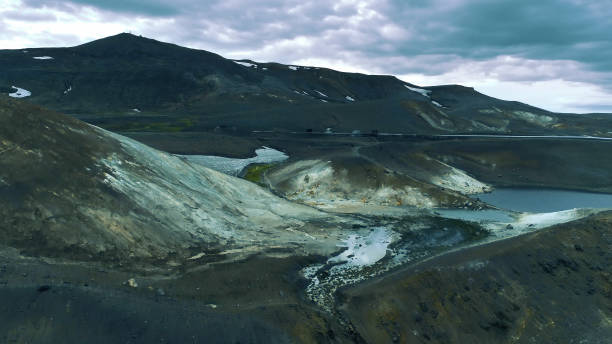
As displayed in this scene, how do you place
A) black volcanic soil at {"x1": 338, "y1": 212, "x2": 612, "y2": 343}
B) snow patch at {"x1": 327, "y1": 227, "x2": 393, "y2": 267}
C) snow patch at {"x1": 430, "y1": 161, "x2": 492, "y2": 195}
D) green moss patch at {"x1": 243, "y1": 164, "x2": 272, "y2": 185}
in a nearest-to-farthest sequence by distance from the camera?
black volcanic soil at {"x1": 338, "y1": 212, "x2": 612, "y2": 343} < snow patch at {"x1": 327, "y1": 227, "x2": 393, "y2": 267} < green moss patch at {"x1": 243, "y1": 164, "x2": 272, "y2": 185} < snow patch at {"x1": 430, "y1": 161, "x2": 492, "y2": 195}

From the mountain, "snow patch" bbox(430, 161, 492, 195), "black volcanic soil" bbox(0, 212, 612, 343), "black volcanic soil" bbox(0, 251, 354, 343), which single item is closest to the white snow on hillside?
the mountain

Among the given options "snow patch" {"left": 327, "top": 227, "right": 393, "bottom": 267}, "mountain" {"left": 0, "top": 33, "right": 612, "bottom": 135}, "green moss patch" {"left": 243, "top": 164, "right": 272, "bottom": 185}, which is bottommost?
"snow patch" {"left": 327, "top": 227, "right": 393, "bottom": 267}

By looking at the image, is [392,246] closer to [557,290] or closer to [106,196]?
[557,290]

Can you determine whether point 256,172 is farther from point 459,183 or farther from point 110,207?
point 110,207

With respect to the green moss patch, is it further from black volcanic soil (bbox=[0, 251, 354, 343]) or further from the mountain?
the mountain

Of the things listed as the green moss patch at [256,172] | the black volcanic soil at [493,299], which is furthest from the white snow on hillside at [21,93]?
the black volcanic soil at [493,299]

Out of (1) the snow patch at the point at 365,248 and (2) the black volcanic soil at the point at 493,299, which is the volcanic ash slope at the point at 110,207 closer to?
(1) the snow patch at the point at 365,248

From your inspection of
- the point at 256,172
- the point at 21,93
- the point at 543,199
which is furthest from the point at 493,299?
the point at 21,93
